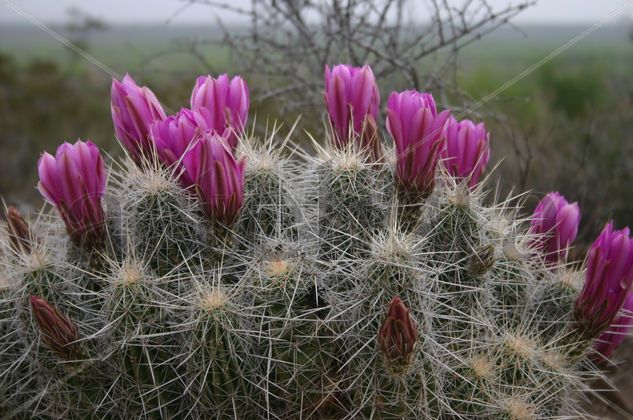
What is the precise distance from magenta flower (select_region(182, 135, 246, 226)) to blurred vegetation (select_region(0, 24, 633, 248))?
0.95 metres

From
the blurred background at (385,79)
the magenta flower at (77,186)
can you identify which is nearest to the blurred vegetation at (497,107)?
the blurred background at (385,79)

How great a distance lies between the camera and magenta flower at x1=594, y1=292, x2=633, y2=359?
6.40 ft

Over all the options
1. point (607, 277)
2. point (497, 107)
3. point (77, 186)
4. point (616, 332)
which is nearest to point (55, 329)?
point (77, 186)

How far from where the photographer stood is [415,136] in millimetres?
1685

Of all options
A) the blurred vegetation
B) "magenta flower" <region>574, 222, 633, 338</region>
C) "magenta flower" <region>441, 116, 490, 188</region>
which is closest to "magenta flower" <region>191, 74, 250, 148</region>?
"magenta flower" <region>441, 116, 490, 188</region>

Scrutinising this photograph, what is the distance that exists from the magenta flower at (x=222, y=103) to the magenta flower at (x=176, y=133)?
0.28ft

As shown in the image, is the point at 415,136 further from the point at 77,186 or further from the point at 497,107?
the point at 497,107

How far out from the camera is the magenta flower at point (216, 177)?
1557mm

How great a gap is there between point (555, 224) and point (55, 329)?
1.45 meters

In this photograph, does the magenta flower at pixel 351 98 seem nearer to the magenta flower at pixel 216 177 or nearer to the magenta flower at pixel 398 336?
the magenta flower at pixel 216 177

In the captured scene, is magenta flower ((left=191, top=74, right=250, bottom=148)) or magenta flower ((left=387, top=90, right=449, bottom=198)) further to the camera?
magenta flower ((left=191, top=74, right=250, bottom=148))

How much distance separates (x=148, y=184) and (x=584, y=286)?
1.24 m

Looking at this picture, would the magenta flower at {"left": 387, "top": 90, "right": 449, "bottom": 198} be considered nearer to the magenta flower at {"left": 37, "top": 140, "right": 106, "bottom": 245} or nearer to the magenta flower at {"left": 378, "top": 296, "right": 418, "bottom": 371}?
the magenta flower at {"left": 378, "top": 296, "right": 418, "bottom": 371}

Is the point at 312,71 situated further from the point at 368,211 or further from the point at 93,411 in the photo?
the point at 93,411
